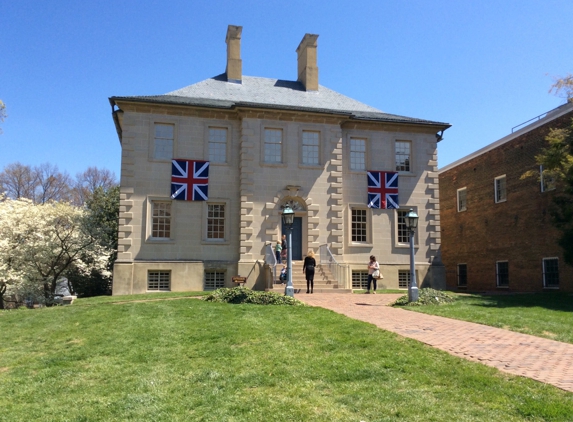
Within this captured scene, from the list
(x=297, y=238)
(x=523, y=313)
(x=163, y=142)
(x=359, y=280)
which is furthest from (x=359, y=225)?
(x=523, y=313)

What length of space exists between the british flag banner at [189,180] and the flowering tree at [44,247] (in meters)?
5.82

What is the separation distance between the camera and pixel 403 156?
2819cm

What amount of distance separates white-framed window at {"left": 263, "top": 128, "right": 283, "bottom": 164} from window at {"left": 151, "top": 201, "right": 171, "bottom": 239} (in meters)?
5.29

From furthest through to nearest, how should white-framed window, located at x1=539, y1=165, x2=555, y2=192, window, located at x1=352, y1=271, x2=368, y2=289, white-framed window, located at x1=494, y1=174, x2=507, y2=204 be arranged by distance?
white-framed window, located at x1=494, y1=174, x2=507, y2=204, window, located at x1=352, y1=271, x2=368, y2=289, white-framed window, located at x1=539, y1=165, x2=555, y2=192

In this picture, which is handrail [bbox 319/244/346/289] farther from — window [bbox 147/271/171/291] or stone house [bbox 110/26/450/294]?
window [bbox 147/271/171/291]

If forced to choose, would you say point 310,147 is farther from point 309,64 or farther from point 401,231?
point 401,231

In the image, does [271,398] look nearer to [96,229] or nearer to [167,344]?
[167,344]

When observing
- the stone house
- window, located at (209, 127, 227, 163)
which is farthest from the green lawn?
window, located at (209, 127, 227, 163)

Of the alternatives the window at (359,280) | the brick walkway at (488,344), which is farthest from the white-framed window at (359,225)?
the brick walkway at (488,344)

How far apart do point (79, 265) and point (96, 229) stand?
6.93ft

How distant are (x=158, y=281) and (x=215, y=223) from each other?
12.3ft

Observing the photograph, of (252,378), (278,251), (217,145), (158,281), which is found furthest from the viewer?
(217,145)

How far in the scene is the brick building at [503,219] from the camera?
2550 cm

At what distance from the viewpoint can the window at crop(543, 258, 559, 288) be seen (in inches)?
984
